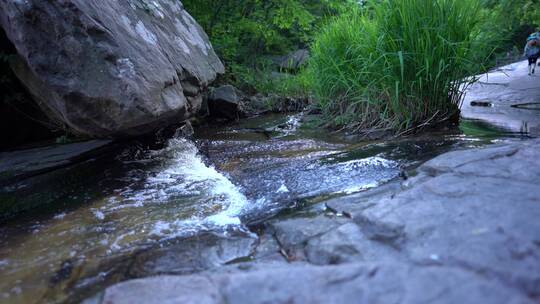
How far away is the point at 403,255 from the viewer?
1.23m

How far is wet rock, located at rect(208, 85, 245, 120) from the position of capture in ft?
20.1

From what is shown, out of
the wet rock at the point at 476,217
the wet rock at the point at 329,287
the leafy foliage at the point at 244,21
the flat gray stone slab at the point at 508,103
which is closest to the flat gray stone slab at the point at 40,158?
the wet rock at the point at 329,287

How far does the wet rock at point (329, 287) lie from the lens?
0.97m

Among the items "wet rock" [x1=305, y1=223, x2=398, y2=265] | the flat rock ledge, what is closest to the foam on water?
the flat rock ledge

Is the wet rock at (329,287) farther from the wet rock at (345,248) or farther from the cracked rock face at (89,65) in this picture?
the cracked rock face at (89,65)

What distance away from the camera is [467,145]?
2918 mm

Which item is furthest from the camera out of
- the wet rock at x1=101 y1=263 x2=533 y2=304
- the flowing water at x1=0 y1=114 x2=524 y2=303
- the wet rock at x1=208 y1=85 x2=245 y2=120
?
the wet rock at x1=208 y1=85 x2=245 y2=120

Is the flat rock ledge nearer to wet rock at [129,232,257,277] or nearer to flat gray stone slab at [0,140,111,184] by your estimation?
wet rock at [129,232,257,277]

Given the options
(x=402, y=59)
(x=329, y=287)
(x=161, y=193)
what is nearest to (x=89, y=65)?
(x=161, y=193)

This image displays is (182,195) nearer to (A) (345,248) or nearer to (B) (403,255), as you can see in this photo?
(A) (345,248)

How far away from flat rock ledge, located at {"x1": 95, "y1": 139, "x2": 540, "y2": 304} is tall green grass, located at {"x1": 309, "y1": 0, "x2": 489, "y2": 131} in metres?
1.95

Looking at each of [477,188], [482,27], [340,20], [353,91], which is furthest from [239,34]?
[477,188]

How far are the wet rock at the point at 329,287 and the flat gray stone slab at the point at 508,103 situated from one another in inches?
118

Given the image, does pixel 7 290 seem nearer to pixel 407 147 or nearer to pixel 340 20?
pixel 407 147
